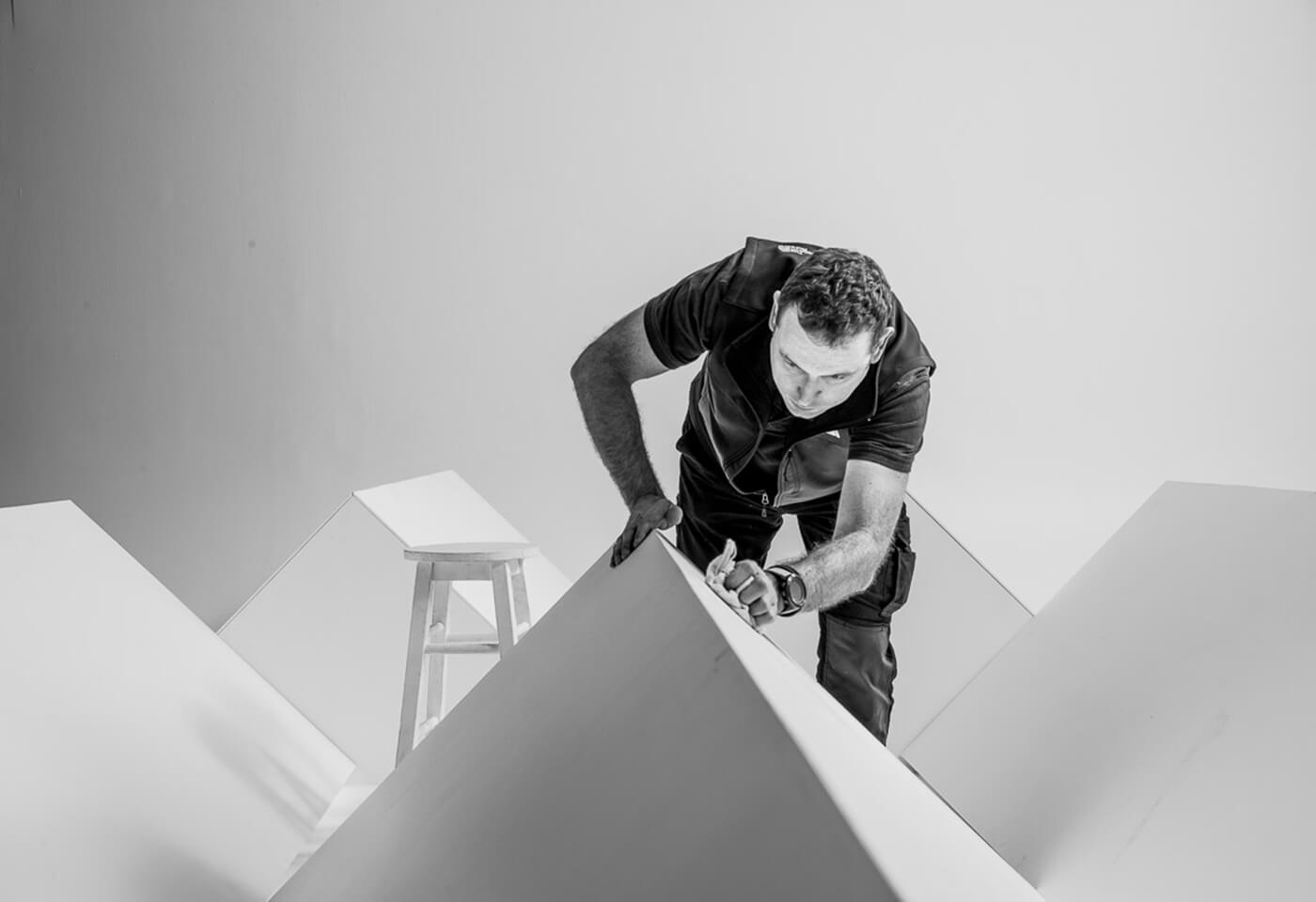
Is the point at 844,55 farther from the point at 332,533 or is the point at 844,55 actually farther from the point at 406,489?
the point at 332,533

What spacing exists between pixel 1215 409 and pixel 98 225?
418 centimetres

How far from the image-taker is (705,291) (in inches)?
75.1

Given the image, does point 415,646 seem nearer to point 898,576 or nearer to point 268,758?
point 268,758

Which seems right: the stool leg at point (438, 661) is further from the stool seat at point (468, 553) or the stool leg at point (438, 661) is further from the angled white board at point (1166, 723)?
the angled white board at point (1166, 723)

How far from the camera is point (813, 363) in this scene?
65.4 inches

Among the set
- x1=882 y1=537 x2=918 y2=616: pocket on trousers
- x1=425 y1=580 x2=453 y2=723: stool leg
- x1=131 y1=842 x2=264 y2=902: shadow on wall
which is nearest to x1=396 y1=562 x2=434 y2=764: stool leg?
x1=425 y1=580 x2=453 y2=723: stool leg

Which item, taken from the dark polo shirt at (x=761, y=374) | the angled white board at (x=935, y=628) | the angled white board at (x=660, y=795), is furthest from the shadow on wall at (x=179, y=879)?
the angled white board at (x=935, y=628)

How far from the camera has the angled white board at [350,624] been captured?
110 inches

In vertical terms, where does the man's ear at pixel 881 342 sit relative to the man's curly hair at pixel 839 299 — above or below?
below

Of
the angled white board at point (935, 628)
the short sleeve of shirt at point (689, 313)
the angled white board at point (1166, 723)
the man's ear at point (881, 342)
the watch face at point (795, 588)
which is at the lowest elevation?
the angled white board at point (935, 628)

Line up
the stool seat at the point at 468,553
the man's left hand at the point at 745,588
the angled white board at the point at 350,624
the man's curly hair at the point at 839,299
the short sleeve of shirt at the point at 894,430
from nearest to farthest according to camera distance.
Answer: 1. the man's left hand at the point at 745,588
2. the man's curly hair at the point at 839,299
3. the short sleeve of shirt at the point at 894,430
4. the stool seat at the point at 468,553
5. the angled white board at the point at 350,624

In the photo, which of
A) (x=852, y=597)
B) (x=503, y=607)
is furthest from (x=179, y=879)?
(x=852, y=597)

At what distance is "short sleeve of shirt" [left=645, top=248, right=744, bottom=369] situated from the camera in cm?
190

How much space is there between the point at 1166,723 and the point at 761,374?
820mm
